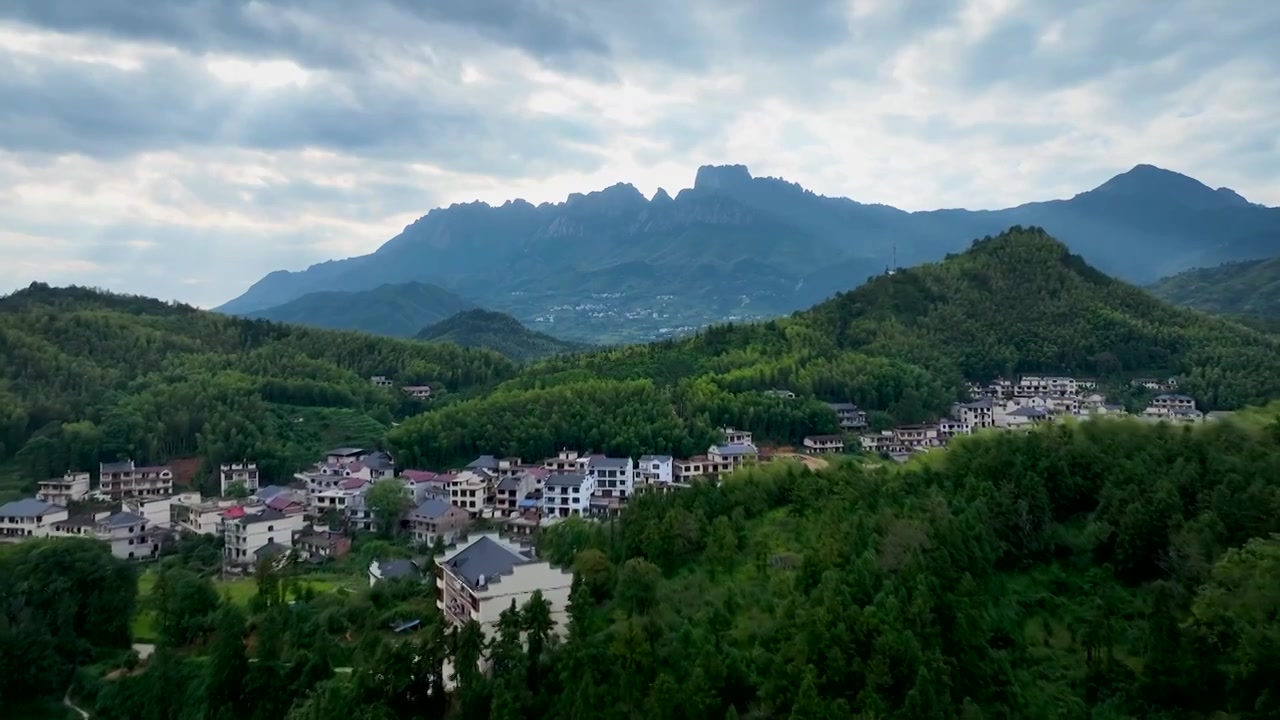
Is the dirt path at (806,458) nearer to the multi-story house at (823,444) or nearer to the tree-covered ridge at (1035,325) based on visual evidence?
the multi-story house at (823,444)

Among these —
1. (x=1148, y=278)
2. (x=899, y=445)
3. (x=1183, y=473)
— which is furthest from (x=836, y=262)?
(x=1183, y=473)

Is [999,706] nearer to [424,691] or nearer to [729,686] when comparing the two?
[729,686]

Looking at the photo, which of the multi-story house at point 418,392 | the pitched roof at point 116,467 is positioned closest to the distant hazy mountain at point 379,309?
the multi-story house at point 418,392

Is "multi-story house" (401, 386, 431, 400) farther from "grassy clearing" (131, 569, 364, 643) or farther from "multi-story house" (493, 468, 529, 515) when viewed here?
"grassy clearing" (131, 569, 364, 643)

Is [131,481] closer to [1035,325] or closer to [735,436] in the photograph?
[735,436]

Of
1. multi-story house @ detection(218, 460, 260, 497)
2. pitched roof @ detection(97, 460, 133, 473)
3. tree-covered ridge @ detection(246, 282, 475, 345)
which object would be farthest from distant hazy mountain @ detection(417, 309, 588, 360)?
pitched roof @ detection(97, 460, 133, 473)

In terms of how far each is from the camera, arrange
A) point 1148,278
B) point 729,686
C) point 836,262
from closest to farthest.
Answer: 1. point 729,686
2. point 1148,278
3. point 836,262

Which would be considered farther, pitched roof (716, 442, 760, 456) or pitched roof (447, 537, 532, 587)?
pitched roof (716, 442, 760, 456)
